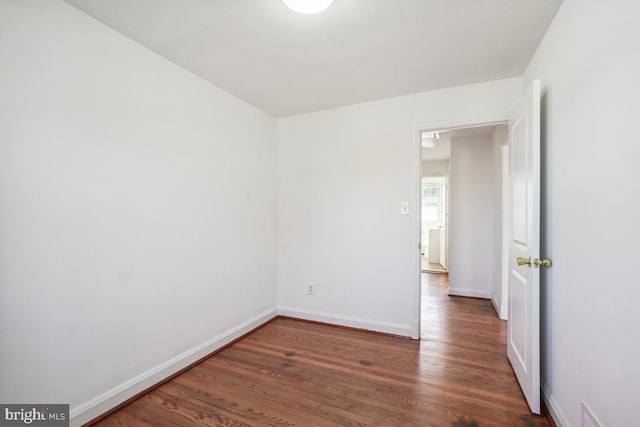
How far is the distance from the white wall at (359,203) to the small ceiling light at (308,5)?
161 centimetres

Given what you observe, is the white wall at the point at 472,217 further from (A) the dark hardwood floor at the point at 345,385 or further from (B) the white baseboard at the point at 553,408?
(B) the white baseboard at the point at 553,408

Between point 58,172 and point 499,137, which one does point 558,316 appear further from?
point 58,172

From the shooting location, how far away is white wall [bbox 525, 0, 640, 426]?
1.05m

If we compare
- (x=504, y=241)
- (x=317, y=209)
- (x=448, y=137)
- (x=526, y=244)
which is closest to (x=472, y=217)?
(x=504, y=241)

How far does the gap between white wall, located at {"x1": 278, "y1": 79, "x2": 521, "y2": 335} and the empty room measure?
24mm

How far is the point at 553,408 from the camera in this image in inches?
67.0

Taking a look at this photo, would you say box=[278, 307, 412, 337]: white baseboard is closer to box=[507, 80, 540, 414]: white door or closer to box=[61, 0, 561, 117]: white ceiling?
box=[507, 80, 540, 414]: white door

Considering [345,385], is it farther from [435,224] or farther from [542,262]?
[435,224]

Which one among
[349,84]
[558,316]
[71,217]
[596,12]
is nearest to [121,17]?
[71,217]

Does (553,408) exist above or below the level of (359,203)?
below

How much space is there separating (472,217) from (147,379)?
4349 mm

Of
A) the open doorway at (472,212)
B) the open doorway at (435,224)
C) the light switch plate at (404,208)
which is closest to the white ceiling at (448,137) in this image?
the open doorway at (472,212)

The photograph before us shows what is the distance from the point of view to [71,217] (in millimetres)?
1648

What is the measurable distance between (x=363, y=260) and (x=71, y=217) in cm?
244
